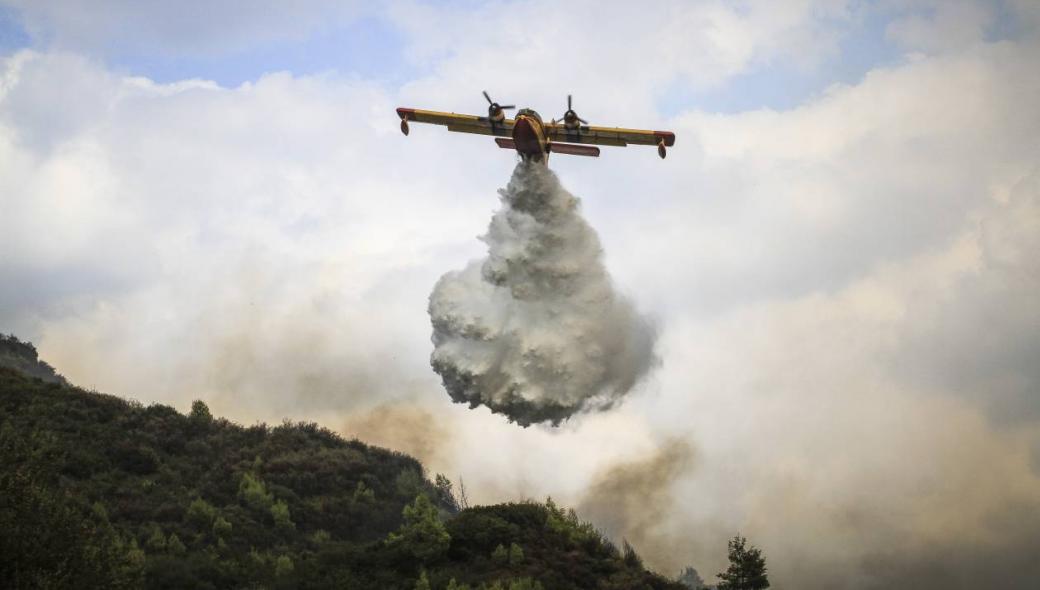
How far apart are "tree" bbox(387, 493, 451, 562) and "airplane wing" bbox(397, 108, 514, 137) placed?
1832 cm

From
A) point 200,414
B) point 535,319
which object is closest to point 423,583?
point 535,319

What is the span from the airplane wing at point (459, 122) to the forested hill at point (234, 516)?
1887 centimetres

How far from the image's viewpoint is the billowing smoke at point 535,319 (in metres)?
51.4

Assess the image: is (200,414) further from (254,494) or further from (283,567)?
(283,567)

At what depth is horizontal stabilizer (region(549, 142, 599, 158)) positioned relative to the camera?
5378 centimetres

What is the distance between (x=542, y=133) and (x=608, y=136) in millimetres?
3928

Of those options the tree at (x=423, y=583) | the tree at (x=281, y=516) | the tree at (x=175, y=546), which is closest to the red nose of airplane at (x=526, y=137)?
the tree at (x=423, y=583)

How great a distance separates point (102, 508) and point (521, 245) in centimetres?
2626

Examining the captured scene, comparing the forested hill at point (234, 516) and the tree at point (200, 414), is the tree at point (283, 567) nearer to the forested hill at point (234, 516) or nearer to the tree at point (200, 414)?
the forested hill at point (234, 516)

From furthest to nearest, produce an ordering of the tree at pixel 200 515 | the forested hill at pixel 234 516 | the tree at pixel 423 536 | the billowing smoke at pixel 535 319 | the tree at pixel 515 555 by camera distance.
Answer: the tree at pixel 200 515 < the tree at pixel 423 536 < the tree at pixel 515 555 < the billowing smoke at pixel 535 319 < the forested hill at pixel 234 516

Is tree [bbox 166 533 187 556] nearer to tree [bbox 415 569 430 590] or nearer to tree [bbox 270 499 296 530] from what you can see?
tree [bbox 270 499 296 530]

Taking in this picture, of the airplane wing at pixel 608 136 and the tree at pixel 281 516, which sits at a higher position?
the airplane wing at pixel 608 136

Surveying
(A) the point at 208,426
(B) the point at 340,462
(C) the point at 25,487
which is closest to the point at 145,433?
(A) the point at 208,426

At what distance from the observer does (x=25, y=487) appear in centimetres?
3750
